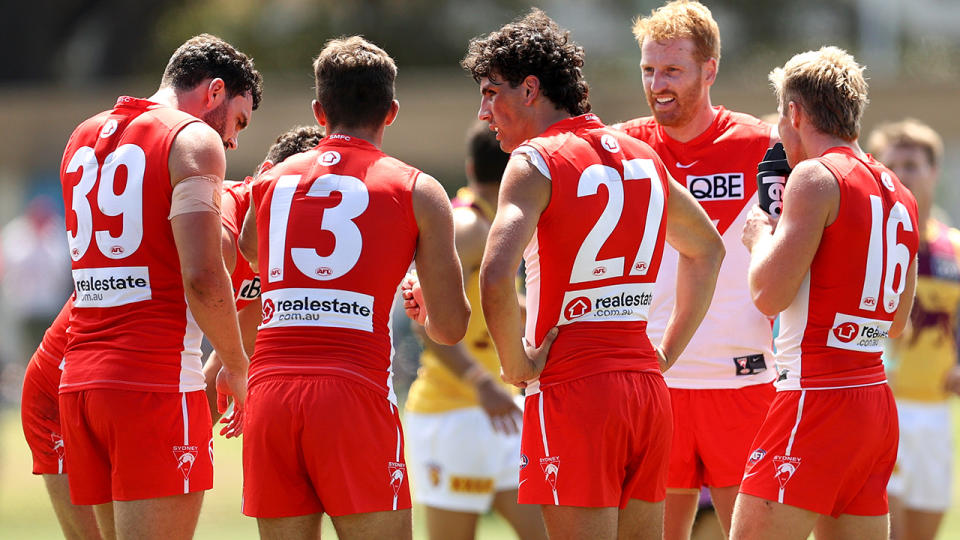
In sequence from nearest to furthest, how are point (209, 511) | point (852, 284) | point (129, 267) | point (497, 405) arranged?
point (852, 284), point (129, 267), point (497, 405), point (209, 511)

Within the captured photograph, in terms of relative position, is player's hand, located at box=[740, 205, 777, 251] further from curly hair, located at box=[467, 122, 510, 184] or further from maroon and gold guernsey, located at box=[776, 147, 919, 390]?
curly hair, located at box=[467, 122, 510, 184]

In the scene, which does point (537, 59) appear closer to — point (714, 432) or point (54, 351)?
point (714, 432)

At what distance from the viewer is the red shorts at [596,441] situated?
4340 millimetres

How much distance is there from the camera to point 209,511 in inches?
439

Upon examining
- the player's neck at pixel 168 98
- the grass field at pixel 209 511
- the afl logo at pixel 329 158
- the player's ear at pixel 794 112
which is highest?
the player's neck at pixel 168 98

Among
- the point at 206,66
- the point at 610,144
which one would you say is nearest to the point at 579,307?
the point at 610,144

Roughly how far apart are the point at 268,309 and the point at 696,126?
88.6 inches

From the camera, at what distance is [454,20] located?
37.8 meters

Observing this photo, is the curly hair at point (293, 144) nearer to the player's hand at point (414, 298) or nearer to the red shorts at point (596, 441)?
the player's hand at point (414, 298)

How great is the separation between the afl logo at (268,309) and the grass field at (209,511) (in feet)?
18.4

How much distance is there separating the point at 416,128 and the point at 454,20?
14.3m

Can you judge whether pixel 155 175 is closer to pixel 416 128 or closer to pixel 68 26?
pixel 416 128

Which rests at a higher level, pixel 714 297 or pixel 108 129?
pixel 108 129

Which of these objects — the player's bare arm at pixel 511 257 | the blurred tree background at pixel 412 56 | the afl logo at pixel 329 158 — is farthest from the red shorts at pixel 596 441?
the blurred tree background at pixel 412 56
